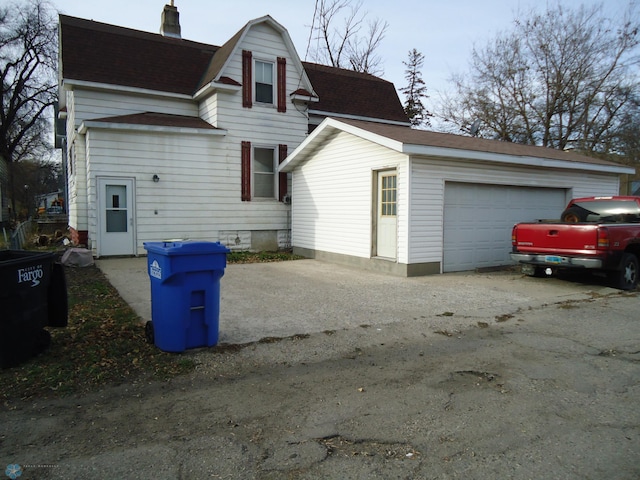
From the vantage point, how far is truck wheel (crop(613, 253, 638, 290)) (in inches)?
358

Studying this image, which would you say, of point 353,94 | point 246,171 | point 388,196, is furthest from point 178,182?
point 353,94

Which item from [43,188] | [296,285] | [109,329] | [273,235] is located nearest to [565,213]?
[296,285]

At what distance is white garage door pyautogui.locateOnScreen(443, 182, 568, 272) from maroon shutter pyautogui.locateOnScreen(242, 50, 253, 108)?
745cm

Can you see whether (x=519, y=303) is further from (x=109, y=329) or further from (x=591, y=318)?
(x=109, y=329)

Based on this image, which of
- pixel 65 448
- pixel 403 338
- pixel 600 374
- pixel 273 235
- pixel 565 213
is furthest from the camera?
pixel 273 235

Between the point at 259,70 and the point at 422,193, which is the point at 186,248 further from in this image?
the point at 259,70

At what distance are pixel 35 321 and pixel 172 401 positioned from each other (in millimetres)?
1975

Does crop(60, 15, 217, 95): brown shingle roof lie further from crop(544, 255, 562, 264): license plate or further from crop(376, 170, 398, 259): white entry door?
crop(544, 255, 562, 264): license plate

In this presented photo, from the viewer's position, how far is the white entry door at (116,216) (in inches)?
512

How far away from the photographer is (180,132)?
13852 millimetres

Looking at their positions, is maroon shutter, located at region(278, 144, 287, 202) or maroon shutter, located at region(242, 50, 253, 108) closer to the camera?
maroon shutter, located at region(242, 50, 253, 108)

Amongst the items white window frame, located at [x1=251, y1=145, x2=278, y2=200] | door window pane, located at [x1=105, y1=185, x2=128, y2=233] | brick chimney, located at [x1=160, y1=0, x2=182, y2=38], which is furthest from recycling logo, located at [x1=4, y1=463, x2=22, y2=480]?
brick chimney, located at [x1=160, y1=0, x2=182, y2=38]

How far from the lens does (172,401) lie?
3.96 metres

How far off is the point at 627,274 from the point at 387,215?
5.12 meters
